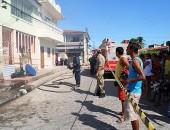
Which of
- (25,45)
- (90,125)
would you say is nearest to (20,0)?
(25,45)

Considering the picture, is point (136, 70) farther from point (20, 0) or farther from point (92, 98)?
point (20, 0)

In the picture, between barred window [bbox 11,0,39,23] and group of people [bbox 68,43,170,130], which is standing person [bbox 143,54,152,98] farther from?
barred window [bbox 11,0,39,23]

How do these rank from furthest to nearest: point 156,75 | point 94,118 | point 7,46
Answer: point 7,46, point 156,75, point 94,118

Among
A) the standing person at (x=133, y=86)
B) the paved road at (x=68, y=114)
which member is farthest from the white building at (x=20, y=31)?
the standing person at (x=133, y=86)

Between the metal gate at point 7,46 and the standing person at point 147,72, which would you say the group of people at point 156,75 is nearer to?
the standing person at point 147,72

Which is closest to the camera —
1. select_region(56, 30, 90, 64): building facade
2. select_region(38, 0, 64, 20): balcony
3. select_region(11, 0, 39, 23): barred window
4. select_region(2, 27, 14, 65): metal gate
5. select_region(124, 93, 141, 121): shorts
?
select_region(124, 93, 141, 121): shorts

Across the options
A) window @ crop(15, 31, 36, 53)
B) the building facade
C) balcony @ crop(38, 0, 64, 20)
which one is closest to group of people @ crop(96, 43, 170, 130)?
window @ crop(15, 31, 36, 53)

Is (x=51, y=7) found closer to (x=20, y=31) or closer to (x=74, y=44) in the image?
(x=20, y=31)

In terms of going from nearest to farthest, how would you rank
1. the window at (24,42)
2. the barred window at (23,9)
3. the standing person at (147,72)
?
the standing person at (147,72)
the barred window at (23,9)
the window at (24,42)

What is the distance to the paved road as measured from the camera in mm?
6723

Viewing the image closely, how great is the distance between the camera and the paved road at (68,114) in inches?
265

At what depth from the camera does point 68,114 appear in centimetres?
800

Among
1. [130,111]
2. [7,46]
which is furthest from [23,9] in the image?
[130,111]

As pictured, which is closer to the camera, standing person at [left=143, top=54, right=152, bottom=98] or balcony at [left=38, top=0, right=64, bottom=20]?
standing person at [left=143, top=54, right=152, bottom=98]
